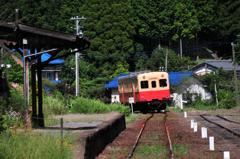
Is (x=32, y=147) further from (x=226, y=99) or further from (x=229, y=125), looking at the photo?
(x=226, y=99)

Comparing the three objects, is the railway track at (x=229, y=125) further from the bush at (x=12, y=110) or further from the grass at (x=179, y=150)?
the bush at (x=12, y=110)

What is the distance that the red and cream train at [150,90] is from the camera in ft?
129

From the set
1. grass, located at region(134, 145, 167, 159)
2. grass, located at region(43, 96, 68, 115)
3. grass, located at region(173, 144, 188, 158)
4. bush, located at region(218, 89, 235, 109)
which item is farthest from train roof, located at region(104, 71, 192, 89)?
grass, located at region(134, 145, 167, 159)

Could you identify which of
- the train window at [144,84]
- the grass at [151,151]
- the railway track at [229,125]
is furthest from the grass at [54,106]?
the train window at [144,84]

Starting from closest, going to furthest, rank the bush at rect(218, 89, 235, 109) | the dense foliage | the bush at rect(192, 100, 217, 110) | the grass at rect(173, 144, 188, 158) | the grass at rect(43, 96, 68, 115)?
the grass at rect(173, 144, 188, 158) → the grass at rect(43, 96, 68, 115) → the bush at rect(218, 89, 235, 109) → the bush at rect(192, 100, 217, 110) → the dense foliage

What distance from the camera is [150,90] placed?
3950cm

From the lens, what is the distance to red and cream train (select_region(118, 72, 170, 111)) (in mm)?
39188

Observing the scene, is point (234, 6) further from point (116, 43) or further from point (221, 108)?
point (221, 108)

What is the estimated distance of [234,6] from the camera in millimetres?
75938

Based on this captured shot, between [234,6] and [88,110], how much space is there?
2117 inches

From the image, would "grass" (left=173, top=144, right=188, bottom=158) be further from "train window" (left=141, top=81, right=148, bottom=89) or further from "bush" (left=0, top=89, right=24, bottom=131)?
"train window" (left=141, top=81, right=148, bottom=89)

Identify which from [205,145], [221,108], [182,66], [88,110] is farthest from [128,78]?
[182,66]

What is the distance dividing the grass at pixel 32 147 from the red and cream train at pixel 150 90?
92.7ft

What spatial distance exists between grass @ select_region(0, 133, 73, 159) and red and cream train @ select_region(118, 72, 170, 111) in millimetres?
28250
